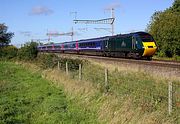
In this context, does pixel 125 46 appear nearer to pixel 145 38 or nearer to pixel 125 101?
pixel 145 38

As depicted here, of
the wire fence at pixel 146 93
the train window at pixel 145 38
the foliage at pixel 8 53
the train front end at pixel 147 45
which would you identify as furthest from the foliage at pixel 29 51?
the wire fence at pixel 146 93

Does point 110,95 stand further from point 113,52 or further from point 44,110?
point 113,52

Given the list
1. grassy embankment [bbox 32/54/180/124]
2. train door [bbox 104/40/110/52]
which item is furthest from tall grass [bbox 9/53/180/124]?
train door [bbox 104/40/110/52]

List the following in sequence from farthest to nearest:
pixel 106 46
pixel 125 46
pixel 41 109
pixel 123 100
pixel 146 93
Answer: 1. pixel 106 46
2. pixel 125 46
3. pixel 41 109
4. pixel 123 100
5. pixel 146 93

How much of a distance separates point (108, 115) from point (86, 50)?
40.9m

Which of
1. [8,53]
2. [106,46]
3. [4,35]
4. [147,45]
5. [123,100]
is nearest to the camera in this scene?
[123,100]

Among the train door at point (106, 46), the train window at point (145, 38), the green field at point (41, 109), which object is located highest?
the train window at point (145, 38)

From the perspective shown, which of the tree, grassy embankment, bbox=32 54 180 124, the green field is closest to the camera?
grassy embankment, bbox=32 54 180 124

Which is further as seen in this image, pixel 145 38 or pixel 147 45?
pixel 145 38

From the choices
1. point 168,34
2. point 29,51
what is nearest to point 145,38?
point 168,34

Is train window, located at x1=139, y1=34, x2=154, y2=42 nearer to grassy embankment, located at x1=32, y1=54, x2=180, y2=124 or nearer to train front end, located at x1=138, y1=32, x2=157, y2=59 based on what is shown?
train front end, located at x1=138, y1=32, x2=157, y2=59

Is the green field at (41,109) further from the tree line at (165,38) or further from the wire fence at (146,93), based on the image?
the tree line at (165,38)

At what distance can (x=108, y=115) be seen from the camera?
11758 mm

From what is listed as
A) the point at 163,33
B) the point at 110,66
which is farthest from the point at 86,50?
the point at 110,66
